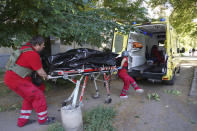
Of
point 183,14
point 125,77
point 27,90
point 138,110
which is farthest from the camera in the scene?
point 183,14

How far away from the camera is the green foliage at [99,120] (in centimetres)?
297

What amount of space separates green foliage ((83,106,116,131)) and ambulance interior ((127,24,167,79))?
2953 millimetres

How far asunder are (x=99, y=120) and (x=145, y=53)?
20.5 ft

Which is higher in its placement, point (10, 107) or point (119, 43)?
point (119, 43)

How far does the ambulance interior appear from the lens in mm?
6137

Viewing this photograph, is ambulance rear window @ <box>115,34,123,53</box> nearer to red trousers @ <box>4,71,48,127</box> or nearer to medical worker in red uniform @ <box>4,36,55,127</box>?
medical worker in red uniform @ <box>4,36,55,127</box>

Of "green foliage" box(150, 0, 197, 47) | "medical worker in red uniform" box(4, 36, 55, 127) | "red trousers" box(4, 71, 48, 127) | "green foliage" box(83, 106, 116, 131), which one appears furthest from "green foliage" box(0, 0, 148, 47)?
"green foliage" box(150, 0, 197, 47)

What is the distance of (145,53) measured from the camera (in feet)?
28.2

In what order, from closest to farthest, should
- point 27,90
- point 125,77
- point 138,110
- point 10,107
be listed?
1. point 27,90
2. point 138,110
3. point 10,107
4. point 125,77

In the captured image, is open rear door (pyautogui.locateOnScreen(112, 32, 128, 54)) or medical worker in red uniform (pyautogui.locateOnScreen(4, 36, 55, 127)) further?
open rear door (pyautogui.locateOnScreen(112, 32, 128, 54))

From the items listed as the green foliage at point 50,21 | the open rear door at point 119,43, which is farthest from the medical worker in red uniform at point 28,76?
the open rear door at point 119,43

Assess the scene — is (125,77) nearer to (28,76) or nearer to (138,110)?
(138,110)

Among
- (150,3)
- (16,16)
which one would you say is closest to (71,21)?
(16,16)

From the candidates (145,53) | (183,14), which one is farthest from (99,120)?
(183,14)
